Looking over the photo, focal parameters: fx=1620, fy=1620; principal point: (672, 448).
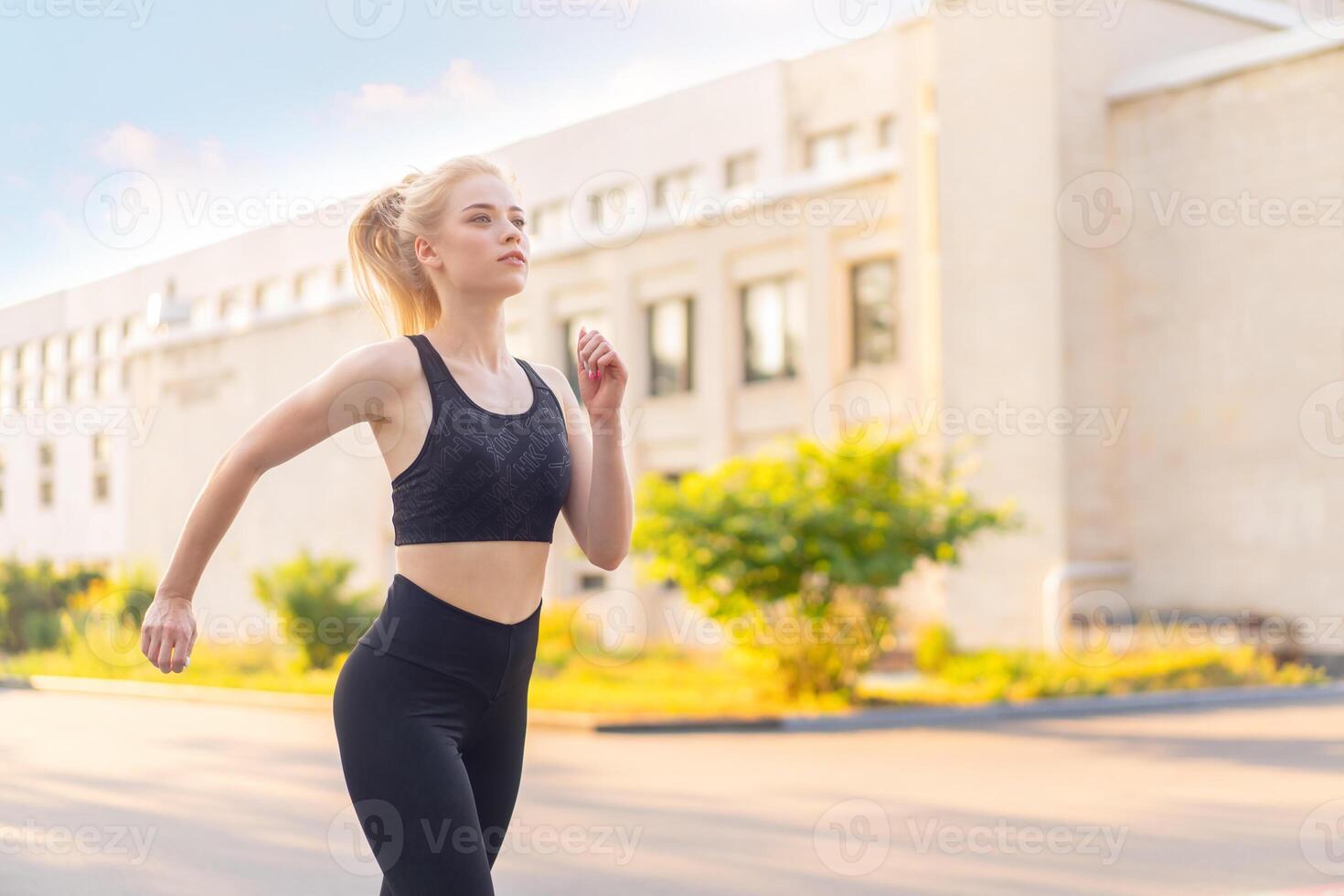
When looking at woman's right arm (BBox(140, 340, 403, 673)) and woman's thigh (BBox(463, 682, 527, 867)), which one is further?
woman's thigh (BBox(463, 682, 527, 867))

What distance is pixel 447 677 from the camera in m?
3.41

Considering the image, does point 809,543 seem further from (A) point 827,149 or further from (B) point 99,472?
(A) point 827,149

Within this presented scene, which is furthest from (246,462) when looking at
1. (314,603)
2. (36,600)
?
(36,600)

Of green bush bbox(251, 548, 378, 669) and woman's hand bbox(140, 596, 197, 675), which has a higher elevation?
woman's hand bbox(140, 596, 197, 675)

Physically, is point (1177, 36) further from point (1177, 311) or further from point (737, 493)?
point (737, 493)

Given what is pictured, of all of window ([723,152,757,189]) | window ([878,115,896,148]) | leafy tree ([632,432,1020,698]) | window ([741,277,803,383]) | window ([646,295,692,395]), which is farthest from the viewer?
window ([723,152,757,189])

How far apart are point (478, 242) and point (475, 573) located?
0.74 m

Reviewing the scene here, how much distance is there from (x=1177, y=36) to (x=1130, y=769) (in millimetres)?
17885

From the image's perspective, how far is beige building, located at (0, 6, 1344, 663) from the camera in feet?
77.6

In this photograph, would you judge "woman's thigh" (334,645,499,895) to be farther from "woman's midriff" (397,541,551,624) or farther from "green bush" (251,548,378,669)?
"green bush" (251,548,378,669)

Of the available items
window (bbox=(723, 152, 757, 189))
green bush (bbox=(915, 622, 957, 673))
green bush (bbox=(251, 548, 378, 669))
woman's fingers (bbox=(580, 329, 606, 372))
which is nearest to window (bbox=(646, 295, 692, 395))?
window (bbox=(723, 152, 757, 189))

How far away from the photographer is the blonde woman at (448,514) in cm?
332

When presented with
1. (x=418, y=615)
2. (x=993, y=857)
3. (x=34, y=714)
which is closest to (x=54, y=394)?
(x=993, y=857)

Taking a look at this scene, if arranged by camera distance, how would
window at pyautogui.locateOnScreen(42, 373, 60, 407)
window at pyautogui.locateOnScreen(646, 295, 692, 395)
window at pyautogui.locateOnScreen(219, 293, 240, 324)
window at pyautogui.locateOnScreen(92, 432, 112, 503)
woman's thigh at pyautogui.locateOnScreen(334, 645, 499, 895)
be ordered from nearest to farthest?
woman's thigh at pyautogui.locateOnScreen(334, 645, 499, 895) → window at pyautogui.locateOnScreen(42, 373, 60, 407) → window at pyautogui.locateOnScreen(92, 432, 112, 503) → window at pyautogui.locateOnScreen(646, 295, 692, 395) → window at pyautogui.locateOnScreen(219, 293, 240, 324)
